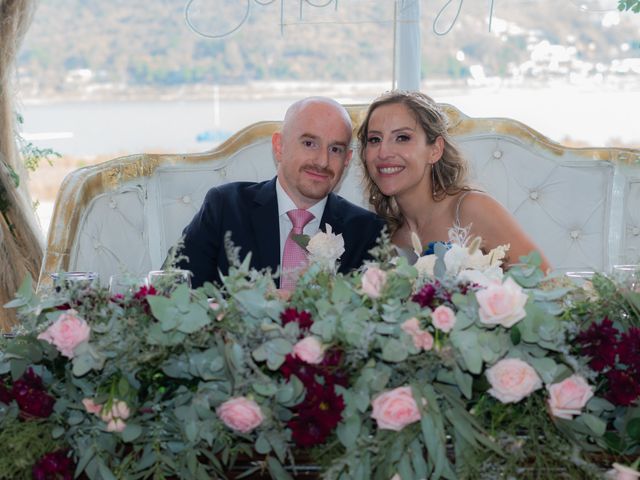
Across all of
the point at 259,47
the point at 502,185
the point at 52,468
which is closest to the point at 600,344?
the point at 52,468

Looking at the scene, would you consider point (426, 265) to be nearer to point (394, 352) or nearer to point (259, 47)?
point (394, 352)

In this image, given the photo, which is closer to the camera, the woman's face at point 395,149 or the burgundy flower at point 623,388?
the burgundy flower at point 623,388

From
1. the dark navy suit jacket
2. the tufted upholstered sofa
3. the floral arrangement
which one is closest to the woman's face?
the dark navy suit jacket

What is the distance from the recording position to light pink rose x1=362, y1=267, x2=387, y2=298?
1.12 m

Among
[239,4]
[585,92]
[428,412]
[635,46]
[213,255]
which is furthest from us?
[585,92]

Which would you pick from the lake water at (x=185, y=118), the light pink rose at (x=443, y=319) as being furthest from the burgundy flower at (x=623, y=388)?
the lake water at (x=185, y=118)

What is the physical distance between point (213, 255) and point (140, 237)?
37cm

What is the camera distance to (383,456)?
1055 mm

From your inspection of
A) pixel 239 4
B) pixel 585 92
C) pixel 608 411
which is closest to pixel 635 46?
pixel 239 4

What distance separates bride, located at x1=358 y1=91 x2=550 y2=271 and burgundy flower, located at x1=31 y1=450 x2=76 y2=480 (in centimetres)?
145

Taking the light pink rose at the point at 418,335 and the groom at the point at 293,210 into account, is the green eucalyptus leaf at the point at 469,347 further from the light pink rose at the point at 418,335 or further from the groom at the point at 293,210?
the groom at the point at 293,210

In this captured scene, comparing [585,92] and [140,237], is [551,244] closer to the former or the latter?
[140,237]

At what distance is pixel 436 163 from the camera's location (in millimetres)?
2498

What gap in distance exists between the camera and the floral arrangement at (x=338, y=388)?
105cm
